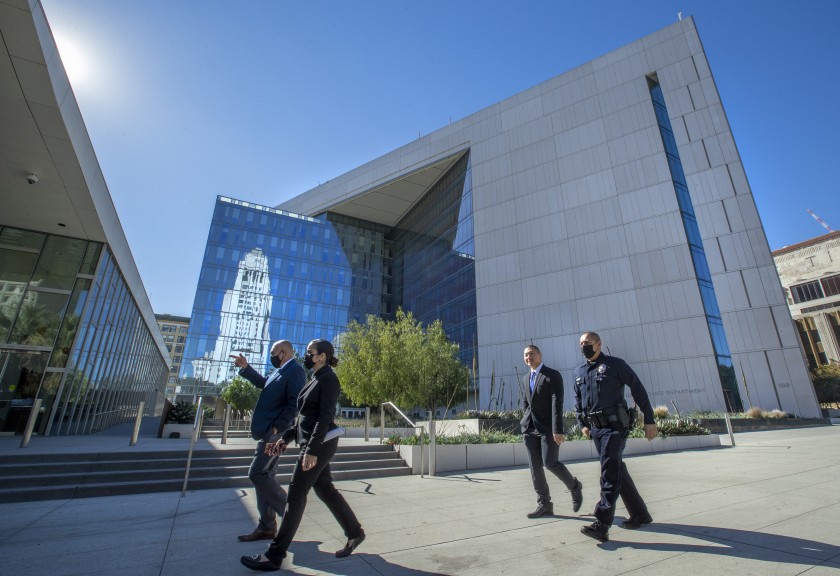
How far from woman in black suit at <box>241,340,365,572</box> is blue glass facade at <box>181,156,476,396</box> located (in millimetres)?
32950

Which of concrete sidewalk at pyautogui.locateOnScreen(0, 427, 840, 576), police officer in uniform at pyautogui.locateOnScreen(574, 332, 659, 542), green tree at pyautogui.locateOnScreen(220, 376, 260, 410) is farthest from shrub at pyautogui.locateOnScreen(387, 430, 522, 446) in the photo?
green tree at pyautogui.locateOnScreen(220, 376, 260, 410)

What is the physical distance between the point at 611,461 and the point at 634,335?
26.9m

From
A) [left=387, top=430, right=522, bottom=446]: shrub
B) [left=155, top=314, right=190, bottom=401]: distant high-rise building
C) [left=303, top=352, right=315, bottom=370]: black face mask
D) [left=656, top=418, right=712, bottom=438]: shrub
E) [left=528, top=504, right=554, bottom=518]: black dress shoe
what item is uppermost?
[left=155, top=314, right=190, bottom=401]: distant high-rise building

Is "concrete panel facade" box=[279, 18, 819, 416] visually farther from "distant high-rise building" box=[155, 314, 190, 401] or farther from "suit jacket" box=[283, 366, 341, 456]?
"distant high-rise building" box=[155, 314, 190, 401]

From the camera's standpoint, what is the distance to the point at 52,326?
39.1ft

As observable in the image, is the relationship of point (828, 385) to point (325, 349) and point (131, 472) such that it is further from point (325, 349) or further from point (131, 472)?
point (131, 472)

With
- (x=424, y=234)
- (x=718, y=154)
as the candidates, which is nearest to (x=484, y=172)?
(x=424, y=234)

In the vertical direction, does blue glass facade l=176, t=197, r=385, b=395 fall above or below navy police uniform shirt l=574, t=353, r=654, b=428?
above

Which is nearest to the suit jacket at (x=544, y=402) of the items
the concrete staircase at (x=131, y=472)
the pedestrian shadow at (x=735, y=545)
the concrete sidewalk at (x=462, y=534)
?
the concrete sidewalk at (x=462, y=534)

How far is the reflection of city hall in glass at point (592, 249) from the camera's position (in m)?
25.1

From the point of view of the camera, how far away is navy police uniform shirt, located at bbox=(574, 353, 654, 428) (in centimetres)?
377

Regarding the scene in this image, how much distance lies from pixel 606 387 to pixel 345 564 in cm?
266

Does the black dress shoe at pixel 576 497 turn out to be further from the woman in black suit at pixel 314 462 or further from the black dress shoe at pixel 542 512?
the woman in black suit at pixel 314 462

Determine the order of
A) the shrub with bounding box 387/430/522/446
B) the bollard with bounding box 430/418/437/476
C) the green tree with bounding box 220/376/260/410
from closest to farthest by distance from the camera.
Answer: the bollard with bounding box 430/418/437/476 → the shrub with bounding box 387/430/522/446 → the green tree with bounding box 220/376/260/410
